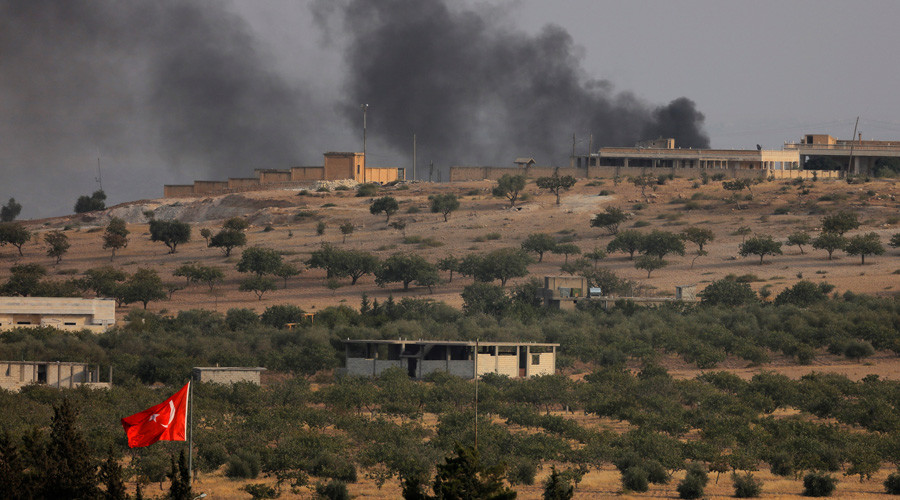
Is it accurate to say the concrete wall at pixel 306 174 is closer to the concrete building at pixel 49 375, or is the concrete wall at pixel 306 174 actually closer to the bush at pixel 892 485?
the concrete building at pixel 49 375

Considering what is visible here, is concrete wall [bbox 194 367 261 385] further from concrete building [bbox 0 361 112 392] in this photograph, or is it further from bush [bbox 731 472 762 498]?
bush [bbox 731 472 762 498]

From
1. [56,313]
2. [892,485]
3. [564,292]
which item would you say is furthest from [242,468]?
[564,292]

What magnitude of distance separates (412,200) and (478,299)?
130 ft

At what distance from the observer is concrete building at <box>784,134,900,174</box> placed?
115 metres

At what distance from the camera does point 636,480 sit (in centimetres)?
3356

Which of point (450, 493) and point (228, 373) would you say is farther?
point (228, 373)

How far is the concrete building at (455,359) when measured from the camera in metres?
52.4

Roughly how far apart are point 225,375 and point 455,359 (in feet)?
34.5

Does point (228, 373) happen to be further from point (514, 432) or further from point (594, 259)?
point (594, 259)

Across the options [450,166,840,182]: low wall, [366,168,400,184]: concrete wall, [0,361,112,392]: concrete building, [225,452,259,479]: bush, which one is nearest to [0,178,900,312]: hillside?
[450,166,840,182]: low wall

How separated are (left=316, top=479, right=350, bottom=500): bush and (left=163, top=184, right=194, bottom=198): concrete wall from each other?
97169 mm

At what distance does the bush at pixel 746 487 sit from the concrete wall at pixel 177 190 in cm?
9981

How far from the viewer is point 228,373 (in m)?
48.5

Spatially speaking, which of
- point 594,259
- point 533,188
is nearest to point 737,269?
point 594,259
